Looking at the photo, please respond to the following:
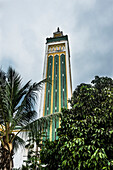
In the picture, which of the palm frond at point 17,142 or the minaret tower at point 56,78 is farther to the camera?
the minaret tower at point 56,78

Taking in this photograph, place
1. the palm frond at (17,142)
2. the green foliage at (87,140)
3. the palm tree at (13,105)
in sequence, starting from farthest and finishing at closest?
the green foliage at (87,140)
the palm frond at (17,142)
the palm tree at (13,105)

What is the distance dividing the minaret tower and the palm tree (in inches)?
726

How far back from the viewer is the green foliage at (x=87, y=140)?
581 centimetres

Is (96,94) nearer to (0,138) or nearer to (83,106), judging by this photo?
(83,106)

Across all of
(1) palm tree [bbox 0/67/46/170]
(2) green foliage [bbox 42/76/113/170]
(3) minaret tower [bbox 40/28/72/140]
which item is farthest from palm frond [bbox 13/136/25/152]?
(3) minaret tower [bbox 40/28/72/140]

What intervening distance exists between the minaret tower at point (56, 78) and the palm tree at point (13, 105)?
18.5 metres

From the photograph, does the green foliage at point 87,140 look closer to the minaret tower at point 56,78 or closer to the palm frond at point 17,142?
the palm frond at point 17,142

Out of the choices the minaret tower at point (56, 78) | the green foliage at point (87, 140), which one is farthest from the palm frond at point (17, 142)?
the minaret tower at point (56, 78)

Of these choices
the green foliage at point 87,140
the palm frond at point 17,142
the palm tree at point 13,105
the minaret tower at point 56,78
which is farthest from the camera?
the minaret tower at point 56,78

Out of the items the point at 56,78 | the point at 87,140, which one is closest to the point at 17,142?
the point at 87,140

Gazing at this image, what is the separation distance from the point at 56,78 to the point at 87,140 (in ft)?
76.5

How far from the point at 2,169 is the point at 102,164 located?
3.52 meters

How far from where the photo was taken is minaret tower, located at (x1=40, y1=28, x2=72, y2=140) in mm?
26078

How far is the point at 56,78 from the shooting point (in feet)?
97.2
